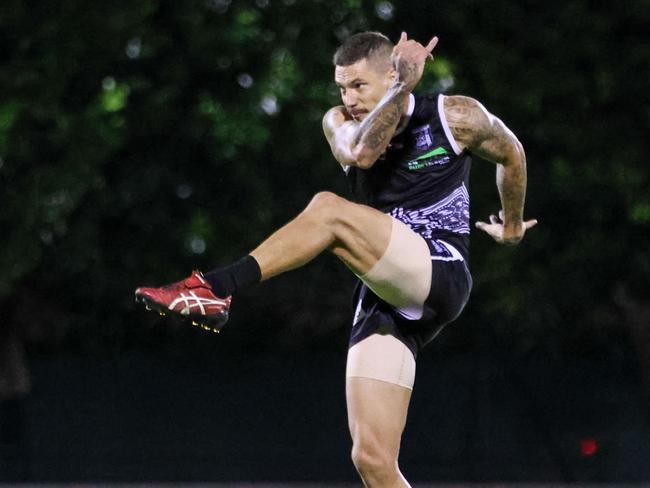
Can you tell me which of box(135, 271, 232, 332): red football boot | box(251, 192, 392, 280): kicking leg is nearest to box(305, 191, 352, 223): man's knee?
box(251, 192, 392, 280): kicking leg

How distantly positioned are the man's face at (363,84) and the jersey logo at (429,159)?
27cm

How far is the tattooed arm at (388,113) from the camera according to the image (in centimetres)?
478

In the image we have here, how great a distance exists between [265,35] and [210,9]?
0.55 m

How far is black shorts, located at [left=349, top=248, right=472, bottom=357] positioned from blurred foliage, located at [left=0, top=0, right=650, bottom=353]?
20.9 ft

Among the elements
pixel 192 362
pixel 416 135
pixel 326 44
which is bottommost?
pixel 192 362

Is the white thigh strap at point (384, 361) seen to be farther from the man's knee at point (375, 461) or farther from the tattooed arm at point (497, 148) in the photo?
the tattooed arm at point (497, 148)

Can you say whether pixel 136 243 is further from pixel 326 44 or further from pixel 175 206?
pixel 326 44

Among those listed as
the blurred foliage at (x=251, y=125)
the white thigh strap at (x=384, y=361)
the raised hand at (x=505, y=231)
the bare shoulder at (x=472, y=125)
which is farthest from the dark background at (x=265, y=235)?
the white thigh strap at (x=384, y=361)

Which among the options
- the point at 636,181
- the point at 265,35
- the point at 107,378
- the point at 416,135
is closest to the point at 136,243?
the point at 107,378

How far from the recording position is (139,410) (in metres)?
13.3

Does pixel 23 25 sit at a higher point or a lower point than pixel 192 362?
higher

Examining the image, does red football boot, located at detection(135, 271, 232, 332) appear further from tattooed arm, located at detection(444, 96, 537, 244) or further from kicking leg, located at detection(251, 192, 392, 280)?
tattooed arm, located at detection(444, 96, 537, 244)

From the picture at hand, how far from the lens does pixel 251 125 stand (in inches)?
467

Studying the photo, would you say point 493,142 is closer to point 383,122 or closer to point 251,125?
point 383,122
